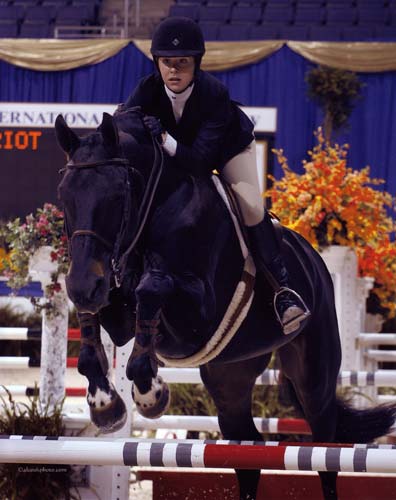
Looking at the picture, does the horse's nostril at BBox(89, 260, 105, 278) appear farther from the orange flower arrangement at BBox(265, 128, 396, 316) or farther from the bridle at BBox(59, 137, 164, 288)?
the orange flower arrangement at BBox(265, 128, 396, 316)

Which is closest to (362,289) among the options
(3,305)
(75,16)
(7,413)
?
(7,413)

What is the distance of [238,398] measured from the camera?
3.88 meters

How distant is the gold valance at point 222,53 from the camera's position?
39.7 ft

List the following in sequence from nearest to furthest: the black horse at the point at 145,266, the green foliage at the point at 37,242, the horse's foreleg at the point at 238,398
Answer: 1. the black horse at the point at 145,266
2. the horse's foreleg at the point at 238,398
3. the green foliage at the point at 37,242

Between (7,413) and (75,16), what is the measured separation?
1120 cm

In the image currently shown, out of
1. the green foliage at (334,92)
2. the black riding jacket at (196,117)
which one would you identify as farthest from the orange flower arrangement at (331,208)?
the green foliage at (334,92)

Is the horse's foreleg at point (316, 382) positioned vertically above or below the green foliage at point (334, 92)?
below

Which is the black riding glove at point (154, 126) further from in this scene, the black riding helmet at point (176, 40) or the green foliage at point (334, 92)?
the green foliage at point (334, 92)

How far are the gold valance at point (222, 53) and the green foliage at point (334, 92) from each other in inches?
8.1

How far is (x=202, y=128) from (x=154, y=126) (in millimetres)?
195

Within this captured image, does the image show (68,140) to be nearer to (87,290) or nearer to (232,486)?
(87,290)

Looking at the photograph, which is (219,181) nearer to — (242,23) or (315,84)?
(315,84)

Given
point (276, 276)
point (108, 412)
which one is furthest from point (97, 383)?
point (276, 276)

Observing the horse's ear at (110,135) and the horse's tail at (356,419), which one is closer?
the horse's ear at (110,135)
